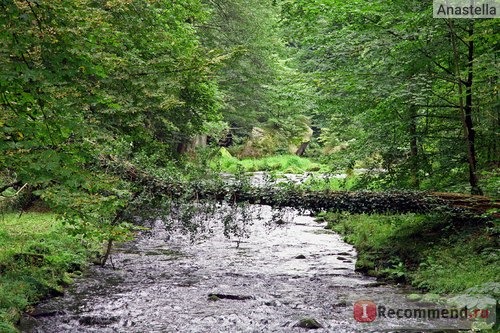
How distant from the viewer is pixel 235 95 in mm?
26141

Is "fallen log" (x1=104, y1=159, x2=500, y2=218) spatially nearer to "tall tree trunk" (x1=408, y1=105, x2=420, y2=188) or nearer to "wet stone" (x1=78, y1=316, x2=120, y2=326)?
"tall tree trunk" (x1=408, y1=105, x2=420, y2=188)

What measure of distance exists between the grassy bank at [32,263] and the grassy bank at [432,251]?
20.7 ft

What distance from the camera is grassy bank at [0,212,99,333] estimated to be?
7730 millimetres

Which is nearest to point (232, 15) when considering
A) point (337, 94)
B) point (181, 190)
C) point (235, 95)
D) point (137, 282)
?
point (235, 95)

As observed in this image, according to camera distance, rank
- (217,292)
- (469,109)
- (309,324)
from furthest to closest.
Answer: (469,109) < (217,292) < (309,324)

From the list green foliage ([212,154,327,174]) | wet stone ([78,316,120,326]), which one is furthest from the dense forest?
green foliage ([212,154,327,174])

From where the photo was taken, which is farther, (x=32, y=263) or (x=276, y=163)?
(x=276, y=163)

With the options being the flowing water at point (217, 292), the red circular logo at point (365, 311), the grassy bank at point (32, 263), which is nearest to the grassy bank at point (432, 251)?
the flowing water at point (217, 292)

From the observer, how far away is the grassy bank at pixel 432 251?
27.6 ft

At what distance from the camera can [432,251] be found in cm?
1020

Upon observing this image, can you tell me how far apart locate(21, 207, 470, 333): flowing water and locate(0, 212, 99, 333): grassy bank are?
27 cm

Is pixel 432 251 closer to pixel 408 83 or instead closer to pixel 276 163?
pixel 408 83

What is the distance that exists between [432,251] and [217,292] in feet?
14.9

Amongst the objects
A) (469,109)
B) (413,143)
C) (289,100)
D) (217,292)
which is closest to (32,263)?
(217,292)
